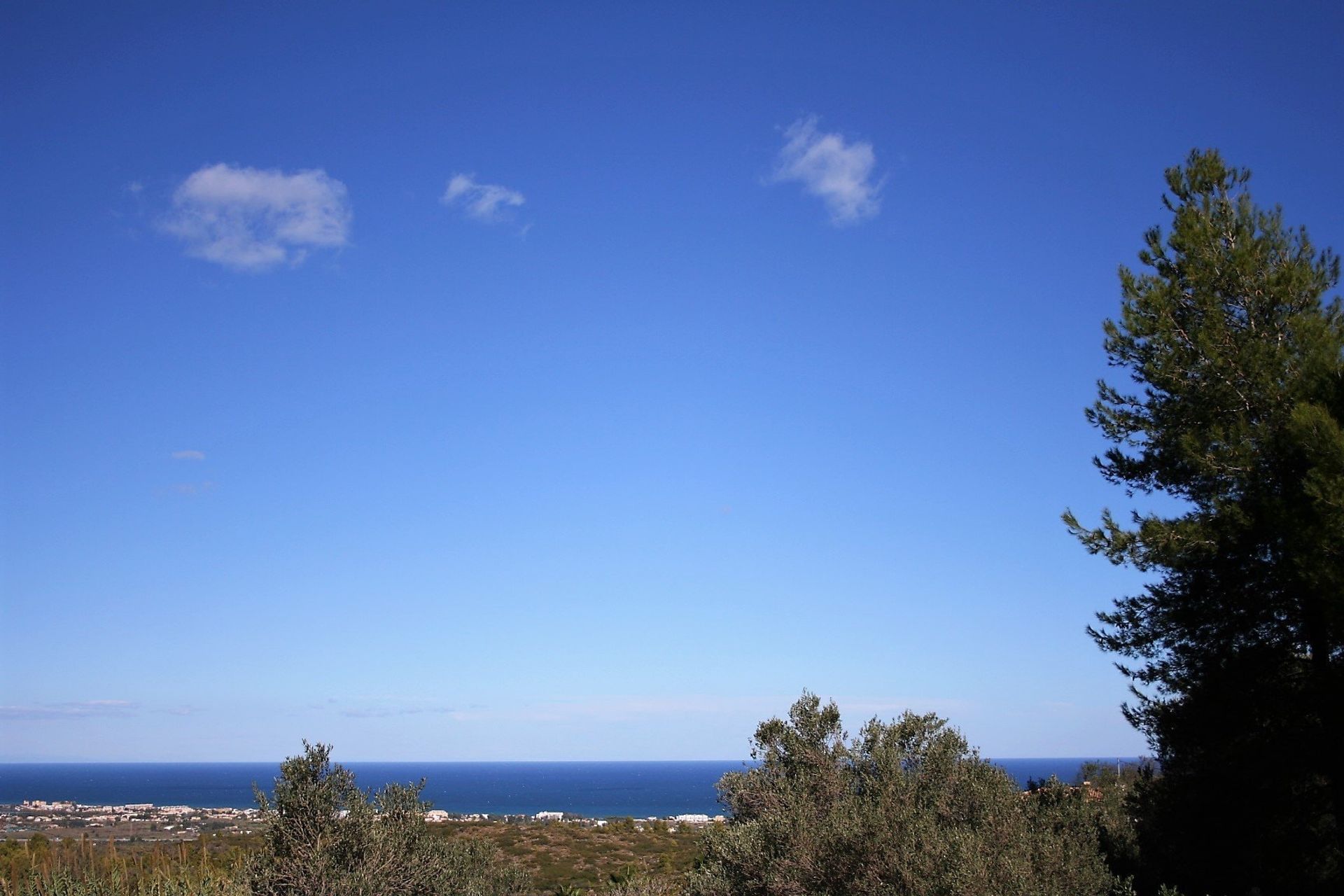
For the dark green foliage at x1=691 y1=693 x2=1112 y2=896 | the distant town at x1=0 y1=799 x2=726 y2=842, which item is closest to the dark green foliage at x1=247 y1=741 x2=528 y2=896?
the dark green foliage at x1=691 y1=693 x2=1112 y2=896

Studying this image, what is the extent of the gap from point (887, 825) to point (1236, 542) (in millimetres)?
7746

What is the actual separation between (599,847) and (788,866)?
125 feet

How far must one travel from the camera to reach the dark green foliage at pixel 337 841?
13281mm

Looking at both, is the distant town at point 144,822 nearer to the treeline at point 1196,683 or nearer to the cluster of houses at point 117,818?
the cluster of houses at point 117,818

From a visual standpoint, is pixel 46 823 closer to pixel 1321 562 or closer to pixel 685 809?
pixel 1321 562

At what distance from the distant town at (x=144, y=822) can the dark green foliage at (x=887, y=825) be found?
2918 cm

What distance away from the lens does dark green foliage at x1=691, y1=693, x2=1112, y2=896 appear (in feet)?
49.7

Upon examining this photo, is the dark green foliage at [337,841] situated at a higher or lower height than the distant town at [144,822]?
higher

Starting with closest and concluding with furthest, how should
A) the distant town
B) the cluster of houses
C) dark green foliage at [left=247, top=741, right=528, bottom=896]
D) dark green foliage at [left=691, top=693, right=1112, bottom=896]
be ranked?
1. dark green foliage at [left=247, top=741, right=528, bottom=896]
2. dark green foliage at [left=691, top=693, right=1112, bottom=896]
3. the distant town
4. the cluster of houses

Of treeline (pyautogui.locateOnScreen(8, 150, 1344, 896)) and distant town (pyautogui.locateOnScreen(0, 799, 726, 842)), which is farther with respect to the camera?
distant town (pyautogui.locateOnScreen(0, 799, 726, 842))

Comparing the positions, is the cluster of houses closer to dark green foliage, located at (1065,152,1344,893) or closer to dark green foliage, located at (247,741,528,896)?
dark green foliage, located at (247,741,528,896)

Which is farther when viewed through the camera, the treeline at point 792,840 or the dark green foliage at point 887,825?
the dark green foliage at point 887,825

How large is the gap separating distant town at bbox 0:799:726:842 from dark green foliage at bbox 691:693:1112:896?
29182 mm

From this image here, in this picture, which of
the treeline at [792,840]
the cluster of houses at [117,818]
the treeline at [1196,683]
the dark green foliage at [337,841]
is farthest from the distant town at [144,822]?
the dark green foliage at [337,841]
